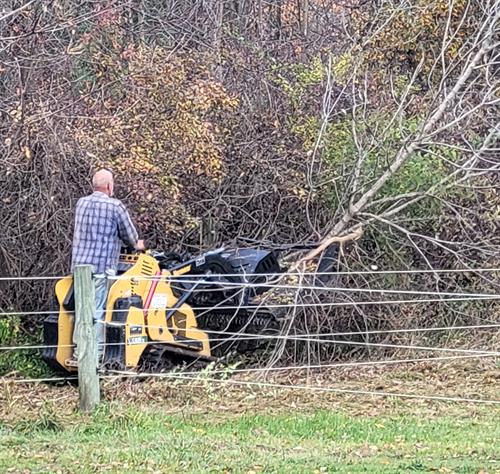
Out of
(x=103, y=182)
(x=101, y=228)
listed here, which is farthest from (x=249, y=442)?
(x=103, y=182)

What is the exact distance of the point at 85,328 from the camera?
21.6 feet

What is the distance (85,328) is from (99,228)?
5.61 ft

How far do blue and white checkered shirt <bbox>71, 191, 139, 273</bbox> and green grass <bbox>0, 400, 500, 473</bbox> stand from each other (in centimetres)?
167

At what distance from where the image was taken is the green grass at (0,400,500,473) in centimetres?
536

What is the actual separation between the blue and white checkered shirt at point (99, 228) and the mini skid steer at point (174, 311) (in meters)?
0.26

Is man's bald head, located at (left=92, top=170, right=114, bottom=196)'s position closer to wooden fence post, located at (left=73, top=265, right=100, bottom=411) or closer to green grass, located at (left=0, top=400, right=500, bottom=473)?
wooden fence post, located at (left=73, top=265, right=100, bottom=411)

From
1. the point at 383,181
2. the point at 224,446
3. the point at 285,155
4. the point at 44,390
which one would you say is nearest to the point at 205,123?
the point at 285,155

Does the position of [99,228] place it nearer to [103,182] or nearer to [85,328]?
[103,182]

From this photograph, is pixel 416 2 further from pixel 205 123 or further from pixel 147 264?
pixel 147 264

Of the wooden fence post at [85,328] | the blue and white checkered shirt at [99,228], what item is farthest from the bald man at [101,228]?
the wooden fence post at [85,328]

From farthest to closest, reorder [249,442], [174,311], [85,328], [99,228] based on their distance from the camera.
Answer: [174,311] → [99,228] → [85,328] → [249,442]

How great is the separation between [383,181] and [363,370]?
→ 202 cm

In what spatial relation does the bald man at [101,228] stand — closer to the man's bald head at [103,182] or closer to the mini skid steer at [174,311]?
the man's bald head at [103,182]

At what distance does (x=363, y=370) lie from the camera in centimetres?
913
